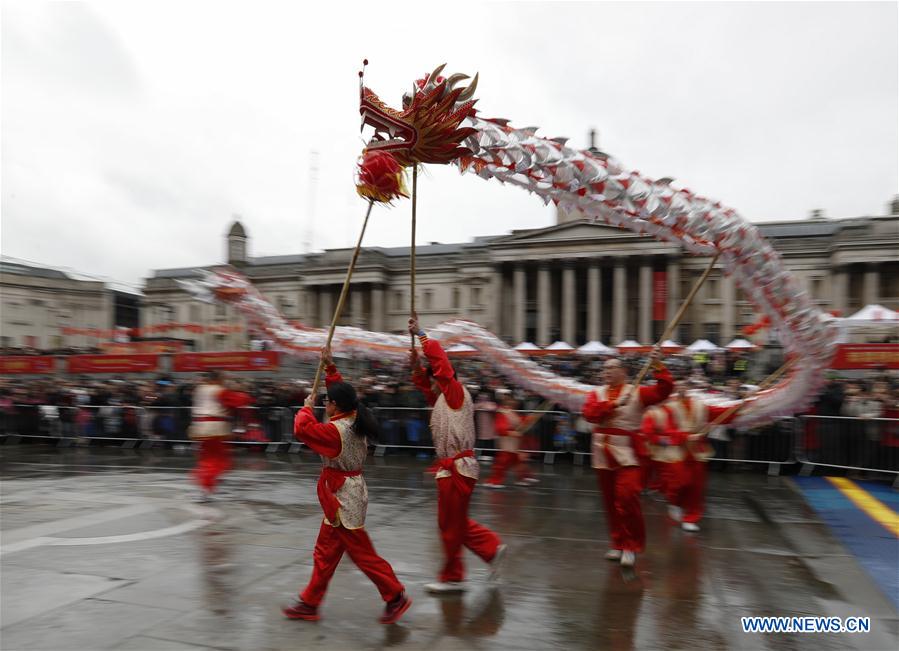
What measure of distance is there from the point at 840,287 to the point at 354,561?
61.3 m

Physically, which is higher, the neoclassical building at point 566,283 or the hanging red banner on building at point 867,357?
the neoclassical building at point 566,283

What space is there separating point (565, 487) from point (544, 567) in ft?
16.3

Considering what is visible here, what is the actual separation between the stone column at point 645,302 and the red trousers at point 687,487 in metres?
53.5

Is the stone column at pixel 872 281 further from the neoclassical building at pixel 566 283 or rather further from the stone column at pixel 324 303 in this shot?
the stone column at pixel 324 303

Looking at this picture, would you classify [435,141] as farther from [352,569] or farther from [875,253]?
[875,253]

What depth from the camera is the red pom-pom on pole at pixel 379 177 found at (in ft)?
18.3

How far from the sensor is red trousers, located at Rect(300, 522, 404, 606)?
4.78 meters

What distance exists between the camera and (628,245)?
62.3 meters

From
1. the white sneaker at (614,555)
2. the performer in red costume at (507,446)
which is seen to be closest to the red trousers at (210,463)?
the performer in red costume at (507,446)

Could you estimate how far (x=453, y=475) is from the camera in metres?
5.61

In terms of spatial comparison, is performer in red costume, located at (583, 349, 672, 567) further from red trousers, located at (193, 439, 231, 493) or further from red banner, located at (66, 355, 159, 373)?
red banner, located at (66, 355, 159, 373)

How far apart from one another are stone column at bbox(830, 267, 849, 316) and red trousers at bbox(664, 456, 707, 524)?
182 feet

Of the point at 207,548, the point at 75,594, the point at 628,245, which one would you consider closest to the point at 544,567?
the point at 207,548

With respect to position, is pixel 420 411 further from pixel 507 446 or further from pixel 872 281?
→ pixel 872 281
